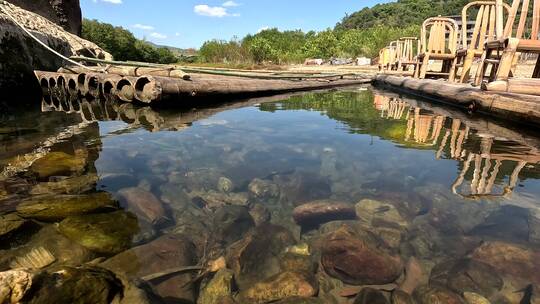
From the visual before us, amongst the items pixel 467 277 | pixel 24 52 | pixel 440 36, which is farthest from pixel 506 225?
pixel 24 52

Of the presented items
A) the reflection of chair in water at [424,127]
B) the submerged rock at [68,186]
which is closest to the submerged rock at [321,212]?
the submerged rock at [68,186]

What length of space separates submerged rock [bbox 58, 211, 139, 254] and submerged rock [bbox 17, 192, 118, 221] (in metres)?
0.11

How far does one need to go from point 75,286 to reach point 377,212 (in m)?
1.86

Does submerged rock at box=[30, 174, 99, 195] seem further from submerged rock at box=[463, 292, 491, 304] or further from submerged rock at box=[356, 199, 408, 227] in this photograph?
submerged rock at box=[463, 292, 491, 304]

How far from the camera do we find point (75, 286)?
1.42 m

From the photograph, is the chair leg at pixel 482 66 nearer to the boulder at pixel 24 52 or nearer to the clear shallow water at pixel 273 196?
the clear shallow water at pixel 273 196

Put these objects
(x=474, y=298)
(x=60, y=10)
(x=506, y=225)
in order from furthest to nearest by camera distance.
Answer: (x=60, y=10)
(x=506, y=225)
(x=474, y=298)

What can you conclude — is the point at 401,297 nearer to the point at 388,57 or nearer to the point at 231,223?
the point at 231,223

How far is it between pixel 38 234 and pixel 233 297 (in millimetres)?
1263

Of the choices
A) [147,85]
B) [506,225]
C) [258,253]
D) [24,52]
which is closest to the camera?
[258,253]

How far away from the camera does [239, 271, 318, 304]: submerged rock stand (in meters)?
1.59

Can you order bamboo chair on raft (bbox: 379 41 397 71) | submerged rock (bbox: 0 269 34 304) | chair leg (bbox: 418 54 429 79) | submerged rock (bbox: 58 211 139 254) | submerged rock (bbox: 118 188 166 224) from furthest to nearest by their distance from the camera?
bamboo chair on raft (bbox: 379 41 397 71)
chair leg (bbox: 418 54 429 79)
submerged rock (bbox: 118 188 166 224)
submerged rock (bbox: 58 211 139 254)
submerged rock (bbox: 0 269 34 304)

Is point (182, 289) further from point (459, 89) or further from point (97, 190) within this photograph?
point (459, 89)

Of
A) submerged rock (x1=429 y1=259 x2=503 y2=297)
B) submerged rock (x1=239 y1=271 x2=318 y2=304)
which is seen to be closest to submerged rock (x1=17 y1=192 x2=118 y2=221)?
submerged rock (x1=239 y1=271 x2=318 y2=304)
